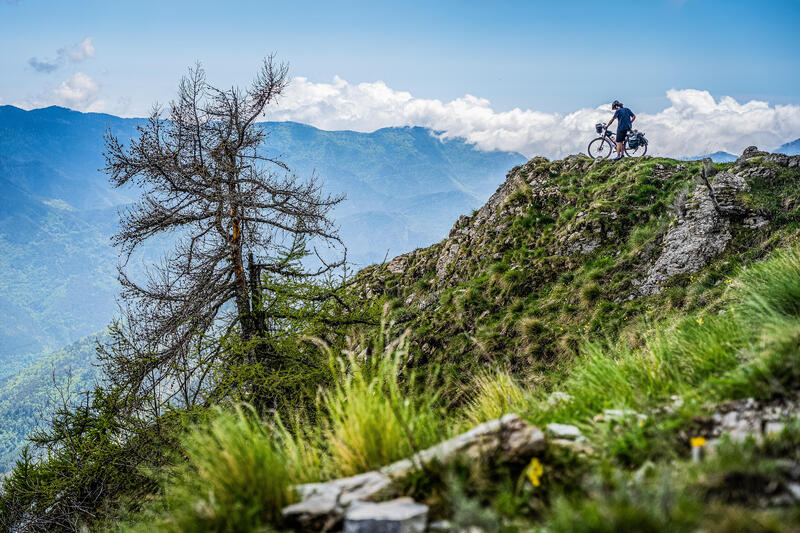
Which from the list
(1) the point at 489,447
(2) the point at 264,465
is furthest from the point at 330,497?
(1) the point at 489,447

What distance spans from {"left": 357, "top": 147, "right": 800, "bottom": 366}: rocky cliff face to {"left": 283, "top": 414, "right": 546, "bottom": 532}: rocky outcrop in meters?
7.47

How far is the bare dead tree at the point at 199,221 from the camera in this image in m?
8.93

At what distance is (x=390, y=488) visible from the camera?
2.94 metres

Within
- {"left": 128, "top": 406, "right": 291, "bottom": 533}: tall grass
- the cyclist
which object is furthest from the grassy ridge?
the cyclist

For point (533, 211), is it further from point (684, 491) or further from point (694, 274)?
point (684, 491)

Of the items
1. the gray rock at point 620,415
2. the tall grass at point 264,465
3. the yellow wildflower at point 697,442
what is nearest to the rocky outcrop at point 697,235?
the gray rock at point 620,415

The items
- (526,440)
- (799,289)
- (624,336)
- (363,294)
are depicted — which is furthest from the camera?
(363,294)

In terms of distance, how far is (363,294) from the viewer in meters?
19.3

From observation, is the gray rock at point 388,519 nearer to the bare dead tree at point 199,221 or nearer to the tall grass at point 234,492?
the tall grass at point 234,492

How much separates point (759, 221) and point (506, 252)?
708 centimetres

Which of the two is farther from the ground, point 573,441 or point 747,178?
point 747,178

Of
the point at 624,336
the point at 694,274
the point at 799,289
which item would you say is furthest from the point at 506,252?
the point at 799,289

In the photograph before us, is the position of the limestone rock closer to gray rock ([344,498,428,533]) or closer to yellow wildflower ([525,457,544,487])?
yellow wildflower ([525,457,544,487])

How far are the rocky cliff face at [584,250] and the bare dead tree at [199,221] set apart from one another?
3.22m
